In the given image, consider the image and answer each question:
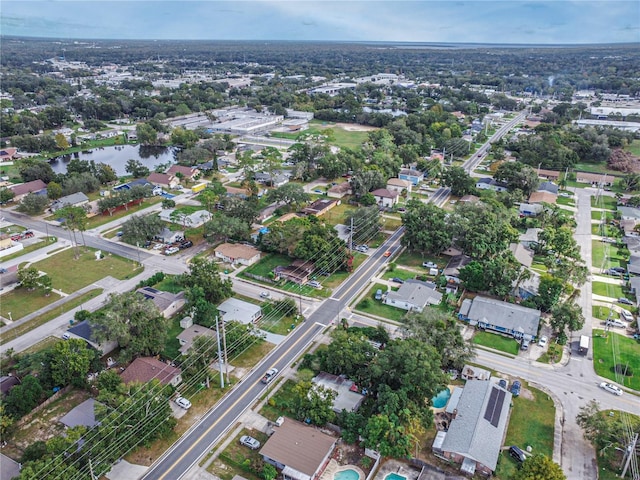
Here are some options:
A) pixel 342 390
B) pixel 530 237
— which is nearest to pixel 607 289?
pixel 530 237

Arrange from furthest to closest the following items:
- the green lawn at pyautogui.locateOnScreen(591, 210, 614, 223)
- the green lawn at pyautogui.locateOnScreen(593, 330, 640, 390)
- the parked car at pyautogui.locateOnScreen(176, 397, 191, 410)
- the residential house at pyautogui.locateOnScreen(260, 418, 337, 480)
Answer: the green lawn at pyautogui.locateOnScreen(591, 210, 614, 223), the green lawn at pyautogui.locateOnScreen(593, 330, 640, 390), the parked car at pyautogui.locateOnScreen(176, 397, 191, 410), the residential house at pyautogui.locateOnScreen(260, 418, 337, 480)

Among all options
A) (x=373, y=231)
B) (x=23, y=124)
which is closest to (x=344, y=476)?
(x=373, y=231)

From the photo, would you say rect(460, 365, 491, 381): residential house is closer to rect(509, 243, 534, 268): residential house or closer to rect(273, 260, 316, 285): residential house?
rect(509, 243, 534, 268): residential house

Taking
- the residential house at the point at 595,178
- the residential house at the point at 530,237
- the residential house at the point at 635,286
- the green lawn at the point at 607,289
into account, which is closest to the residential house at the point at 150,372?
the green lawn at the point at 607,289

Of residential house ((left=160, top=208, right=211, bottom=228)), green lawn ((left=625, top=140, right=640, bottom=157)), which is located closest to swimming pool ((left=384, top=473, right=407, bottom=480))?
residential house ((left=160, top=208, right=211, bottom=228))

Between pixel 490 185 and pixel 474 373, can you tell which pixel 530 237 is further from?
pixel 474 373

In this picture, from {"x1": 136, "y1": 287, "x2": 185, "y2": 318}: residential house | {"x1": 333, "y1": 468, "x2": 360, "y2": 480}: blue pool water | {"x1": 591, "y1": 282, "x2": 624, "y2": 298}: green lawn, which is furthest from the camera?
{"x1": 591, "y1": 282, "x2": 624, "y2": 298}: green lawn

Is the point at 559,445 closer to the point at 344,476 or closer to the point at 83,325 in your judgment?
the point at 344,476

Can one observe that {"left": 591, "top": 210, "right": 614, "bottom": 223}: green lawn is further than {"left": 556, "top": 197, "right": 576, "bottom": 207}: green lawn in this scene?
No
